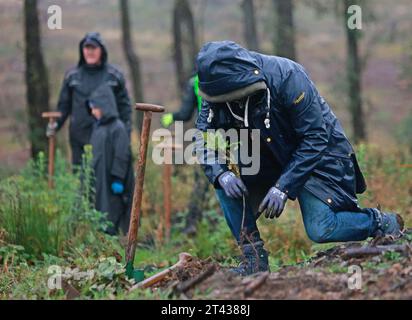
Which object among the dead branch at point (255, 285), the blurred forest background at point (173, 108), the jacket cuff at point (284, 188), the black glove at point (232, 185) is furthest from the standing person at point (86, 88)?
the dead branch at point (255, 285)

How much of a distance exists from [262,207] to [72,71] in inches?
225

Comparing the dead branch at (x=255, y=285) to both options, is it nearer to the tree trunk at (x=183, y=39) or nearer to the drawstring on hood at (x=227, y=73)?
the drawstring on hood at (x=227, y=73)

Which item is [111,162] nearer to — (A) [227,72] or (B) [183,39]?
(A) [227,72]

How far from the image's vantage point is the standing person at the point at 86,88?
33.8 ft

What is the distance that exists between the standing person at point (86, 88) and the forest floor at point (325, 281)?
5316 mm

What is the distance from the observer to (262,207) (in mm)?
5473

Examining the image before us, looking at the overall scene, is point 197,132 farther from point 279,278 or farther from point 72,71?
point 72,71

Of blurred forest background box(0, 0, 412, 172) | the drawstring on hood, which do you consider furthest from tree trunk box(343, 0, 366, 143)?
the drawstring on hood

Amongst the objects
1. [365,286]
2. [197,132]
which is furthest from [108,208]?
[365,286]

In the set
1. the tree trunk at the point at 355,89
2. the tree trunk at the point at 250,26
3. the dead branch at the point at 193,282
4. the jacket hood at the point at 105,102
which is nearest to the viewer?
the dead branch at the point at 193,282

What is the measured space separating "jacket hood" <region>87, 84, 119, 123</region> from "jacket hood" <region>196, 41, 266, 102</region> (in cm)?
457

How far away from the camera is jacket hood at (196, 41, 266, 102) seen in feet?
17.3

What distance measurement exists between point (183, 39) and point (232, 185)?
53.2ft

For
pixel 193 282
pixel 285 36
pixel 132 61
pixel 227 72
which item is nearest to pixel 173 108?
pixel 132 61
